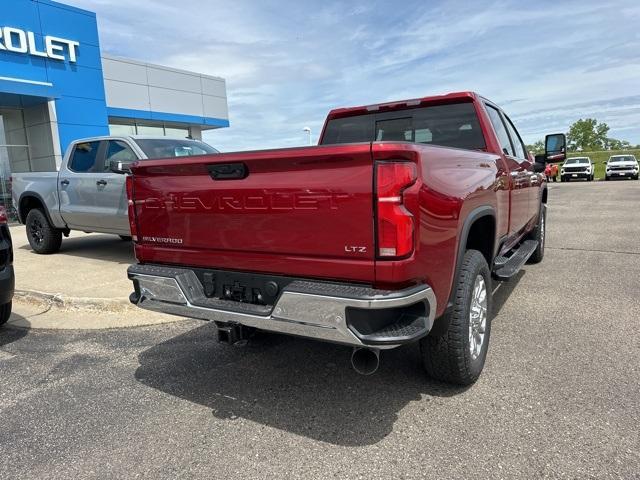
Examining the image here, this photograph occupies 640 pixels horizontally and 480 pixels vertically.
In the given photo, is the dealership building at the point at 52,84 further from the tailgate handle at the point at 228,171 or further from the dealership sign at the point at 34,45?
the tailgate handle at the point at 228,171

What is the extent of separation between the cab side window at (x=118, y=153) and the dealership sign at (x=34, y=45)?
10440 mm

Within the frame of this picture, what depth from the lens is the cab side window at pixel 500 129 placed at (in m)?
4.54

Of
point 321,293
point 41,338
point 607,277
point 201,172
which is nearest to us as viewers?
point 321,293

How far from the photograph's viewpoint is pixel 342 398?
3156 mm

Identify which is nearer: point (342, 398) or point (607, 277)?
point (342, 398)

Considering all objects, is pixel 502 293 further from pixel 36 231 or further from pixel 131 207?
pixel 36 231

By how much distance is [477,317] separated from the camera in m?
3.34

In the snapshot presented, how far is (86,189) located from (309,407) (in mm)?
5980

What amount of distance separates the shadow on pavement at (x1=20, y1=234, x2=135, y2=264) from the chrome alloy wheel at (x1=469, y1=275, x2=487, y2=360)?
5.69 m

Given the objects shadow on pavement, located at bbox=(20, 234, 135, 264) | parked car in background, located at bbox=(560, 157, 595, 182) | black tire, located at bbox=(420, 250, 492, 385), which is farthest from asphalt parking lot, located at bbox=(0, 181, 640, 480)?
parked car in background, located at bbox=(560, 157, 595, 182)

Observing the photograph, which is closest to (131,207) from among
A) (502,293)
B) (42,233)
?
(502,293)

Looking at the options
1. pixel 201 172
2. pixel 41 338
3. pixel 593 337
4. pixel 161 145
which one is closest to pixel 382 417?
pixel 201 172

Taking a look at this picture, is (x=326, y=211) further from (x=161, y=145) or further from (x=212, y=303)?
(x=161, y=145)

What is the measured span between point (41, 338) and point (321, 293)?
3.37 meters
